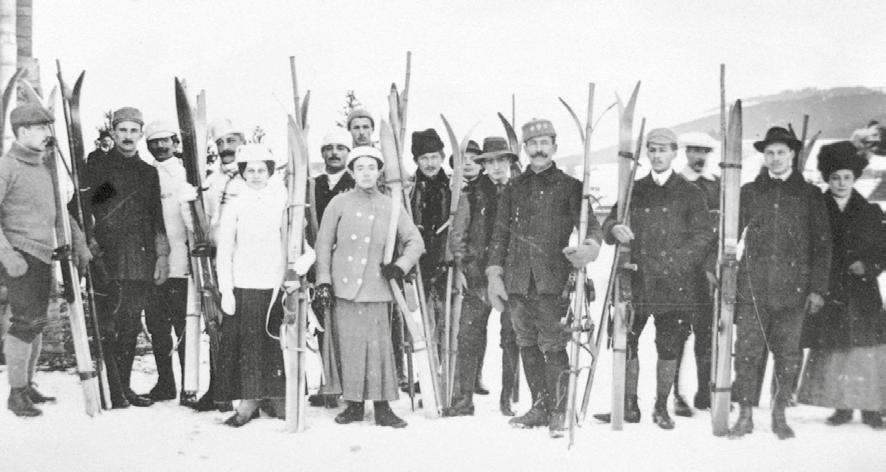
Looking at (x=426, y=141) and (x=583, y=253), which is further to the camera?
(x=426, y=141)

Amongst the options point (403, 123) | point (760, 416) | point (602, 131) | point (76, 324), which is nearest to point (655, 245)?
point (602, 131)

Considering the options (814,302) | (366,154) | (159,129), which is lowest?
(814,302)

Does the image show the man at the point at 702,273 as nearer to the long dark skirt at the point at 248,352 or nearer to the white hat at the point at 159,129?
the long dark skirt at the point at 248,352

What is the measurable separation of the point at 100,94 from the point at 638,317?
8.96ft

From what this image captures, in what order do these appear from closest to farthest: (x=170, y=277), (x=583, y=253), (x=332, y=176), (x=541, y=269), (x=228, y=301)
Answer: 1. (x=583, y=253)
2. (x=541, y=269)
3. (x=228, y=301)
4. (x=170, y=277)
5. (x=332, y=176)

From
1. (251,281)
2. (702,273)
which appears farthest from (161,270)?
(702,273)

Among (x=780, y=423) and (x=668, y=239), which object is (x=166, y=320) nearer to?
(x=668, y=239)

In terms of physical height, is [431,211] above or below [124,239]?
above

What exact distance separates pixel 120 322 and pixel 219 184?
0.81m

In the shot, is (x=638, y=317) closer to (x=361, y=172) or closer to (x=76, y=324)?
(x=361, y=172)

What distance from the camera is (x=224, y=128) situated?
→ 12.4ft

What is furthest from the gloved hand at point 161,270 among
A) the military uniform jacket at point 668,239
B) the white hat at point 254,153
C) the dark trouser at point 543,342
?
the military uniform jacket at point 668,239

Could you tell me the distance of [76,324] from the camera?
3543 mm

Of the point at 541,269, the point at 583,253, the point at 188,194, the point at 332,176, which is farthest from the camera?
the point at 332,176
